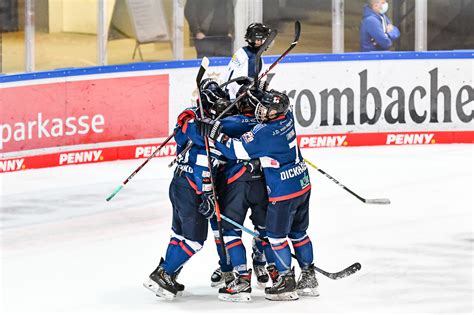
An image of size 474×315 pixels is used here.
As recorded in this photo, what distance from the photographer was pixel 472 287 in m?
7.21

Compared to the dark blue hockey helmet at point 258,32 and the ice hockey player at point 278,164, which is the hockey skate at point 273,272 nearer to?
the ice hockey player at point 278,164

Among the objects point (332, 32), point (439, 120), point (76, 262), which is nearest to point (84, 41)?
point (332, 32)

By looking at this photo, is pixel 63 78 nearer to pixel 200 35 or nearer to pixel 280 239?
pixel 200 35

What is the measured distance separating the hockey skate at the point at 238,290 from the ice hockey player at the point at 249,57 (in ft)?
5.48

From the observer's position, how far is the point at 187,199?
6.80 metres

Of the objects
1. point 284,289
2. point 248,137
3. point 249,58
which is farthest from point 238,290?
point 249,58

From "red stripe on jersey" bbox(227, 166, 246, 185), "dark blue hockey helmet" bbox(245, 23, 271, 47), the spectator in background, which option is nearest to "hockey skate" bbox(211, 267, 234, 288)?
"red stripe on jersey" bbox(227, 166, 246, 185)

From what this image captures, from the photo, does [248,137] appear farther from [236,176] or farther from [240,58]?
[240,58]

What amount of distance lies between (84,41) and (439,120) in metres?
3.79

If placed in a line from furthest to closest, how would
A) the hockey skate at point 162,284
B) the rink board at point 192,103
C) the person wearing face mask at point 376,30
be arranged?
the person wearing face mask at point 376,30, the rink board at point 192,103, the hockey skate at point 162,284

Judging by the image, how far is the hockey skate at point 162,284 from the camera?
6.82 meters

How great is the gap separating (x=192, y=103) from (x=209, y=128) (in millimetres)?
5836

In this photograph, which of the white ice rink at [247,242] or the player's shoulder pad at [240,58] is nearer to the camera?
the white ice rink at [247,242]

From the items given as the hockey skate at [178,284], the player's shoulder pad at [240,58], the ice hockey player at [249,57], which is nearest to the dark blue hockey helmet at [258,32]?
the ice hockey player at [249,57]
